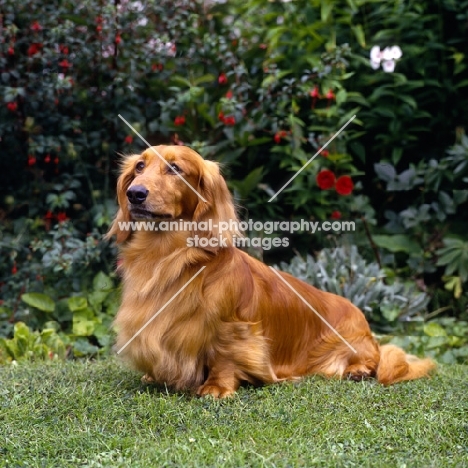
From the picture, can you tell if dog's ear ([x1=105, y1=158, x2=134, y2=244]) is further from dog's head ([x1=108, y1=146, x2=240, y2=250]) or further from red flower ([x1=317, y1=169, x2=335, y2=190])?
red flower ([x1=317, y1=169, x2=335, y2=190])

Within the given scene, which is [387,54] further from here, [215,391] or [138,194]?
[215,391]

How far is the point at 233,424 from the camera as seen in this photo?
3176mm

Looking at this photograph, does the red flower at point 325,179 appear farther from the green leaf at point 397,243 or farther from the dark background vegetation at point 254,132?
the green leaf at point 397,243

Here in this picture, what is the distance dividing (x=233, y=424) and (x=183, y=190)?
1.13 metres

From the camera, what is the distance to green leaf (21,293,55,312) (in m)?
5.43

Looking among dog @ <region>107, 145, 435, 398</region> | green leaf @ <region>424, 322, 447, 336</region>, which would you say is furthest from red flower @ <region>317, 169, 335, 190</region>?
dog @ <region>107, 145, 435, 398</region>

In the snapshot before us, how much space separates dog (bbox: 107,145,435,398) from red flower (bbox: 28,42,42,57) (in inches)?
87.0

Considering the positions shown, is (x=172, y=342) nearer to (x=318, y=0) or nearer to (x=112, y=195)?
(x=112, y=195)

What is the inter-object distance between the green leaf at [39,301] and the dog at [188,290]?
1791mm

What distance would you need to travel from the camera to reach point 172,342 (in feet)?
11.7

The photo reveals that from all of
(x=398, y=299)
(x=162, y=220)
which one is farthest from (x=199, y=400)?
(x=398, y=299)

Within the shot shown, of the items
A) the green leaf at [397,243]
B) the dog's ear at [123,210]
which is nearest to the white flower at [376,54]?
the green leaf at [397,243]

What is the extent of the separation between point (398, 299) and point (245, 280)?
215 cm

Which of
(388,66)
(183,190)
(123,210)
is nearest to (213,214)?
(183,190)
